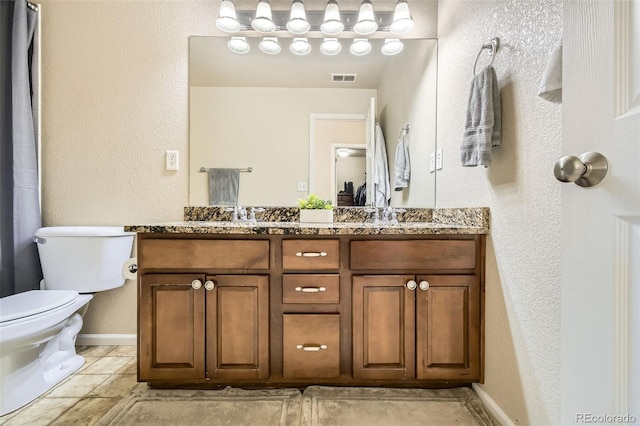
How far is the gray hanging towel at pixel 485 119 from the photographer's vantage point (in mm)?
1218

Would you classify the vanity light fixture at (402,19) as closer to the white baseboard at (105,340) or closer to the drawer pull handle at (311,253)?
the drawer pull handle at (311,253)

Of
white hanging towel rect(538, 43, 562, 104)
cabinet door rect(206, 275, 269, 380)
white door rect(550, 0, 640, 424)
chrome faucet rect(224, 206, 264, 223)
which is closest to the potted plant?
chrome faucet rect(224, 206, 264, 223)

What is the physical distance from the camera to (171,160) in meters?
1.89

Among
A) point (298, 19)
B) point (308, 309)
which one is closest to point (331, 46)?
point (298, 19)

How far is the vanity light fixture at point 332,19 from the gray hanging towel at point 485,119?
3.07 ft

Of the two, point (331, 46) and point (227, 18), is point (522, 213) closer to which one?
point (331, 46)

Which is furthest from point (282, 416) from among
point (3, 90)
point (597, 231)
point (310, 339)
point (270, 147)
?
point (3, 90)

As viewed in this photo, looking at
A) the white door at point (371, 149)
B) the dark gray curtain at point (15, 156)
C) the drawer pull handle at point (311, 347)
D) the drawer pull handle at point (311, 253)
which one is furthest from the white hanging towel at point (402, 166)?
the dark gray curtain at point (15, 156)

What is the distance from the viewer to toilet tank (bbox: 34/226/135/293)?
5.49 feet

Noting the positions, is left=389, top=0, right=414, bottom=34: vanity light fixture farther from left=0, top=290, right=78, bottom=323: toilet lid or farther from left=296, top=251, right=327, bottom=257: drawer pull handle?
left=0, top=290, right=78, bottom=323: toilet lid

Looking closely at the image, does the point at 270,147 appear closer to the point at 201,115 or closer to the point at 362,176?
the point at 201,115

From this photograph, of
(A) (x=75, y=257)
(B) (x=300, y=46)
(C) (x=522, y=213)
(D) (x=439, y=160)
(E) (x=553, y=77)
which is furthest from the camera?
(B) (x=300, y=46)

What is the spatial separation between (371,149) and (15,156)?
78.6 inches

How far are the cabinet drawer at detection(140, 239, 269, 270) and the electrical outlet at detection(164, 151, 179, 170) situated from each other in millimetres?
684
